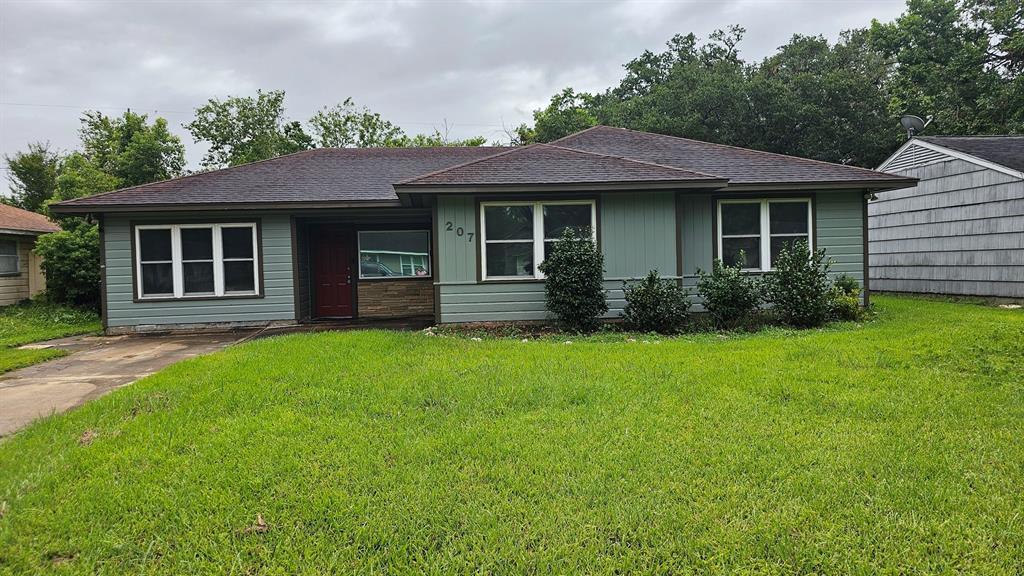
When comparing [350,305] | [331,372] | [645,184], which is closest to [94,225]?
[350,305]

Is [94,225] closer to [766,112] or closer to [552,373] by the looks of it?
[552,373]

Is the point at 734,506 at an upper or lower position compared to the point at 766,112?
lower

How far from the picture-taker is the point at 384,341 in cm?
705

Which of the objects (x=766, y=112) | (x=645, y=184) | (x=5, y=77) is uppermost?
(x=5, y=77)

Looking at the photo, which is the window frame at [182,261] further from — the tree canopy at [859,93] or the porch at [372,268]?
the tree canopy at [859,93]

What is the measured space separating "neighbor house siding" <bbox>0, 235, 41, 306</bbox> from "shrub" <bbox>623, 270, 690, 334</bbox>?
16009 mm

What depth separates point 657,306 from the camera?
8094 mm

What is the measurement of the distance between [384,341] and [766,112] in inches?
838

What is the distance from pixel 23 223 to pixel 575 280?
16303 millimetres

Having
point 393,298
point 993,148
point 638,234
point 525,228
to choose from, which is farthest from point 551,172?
point 993,148

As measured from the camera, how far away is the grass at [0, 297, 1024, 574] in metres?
2.29

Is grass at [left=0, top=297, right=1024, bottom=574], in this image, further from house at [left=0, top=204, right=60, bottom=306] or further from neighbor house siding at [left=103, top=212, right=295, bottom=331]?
house at [left=0, top=204, right=60, bottom=306]

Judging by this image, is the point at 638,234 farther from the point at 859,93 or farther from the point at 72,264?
the point at 859,93

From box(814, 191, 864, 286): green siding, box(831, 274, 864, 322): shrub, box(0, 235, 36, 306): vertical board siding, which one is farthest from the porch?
box(0, 235, 36, 306): vertical board siding
